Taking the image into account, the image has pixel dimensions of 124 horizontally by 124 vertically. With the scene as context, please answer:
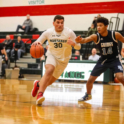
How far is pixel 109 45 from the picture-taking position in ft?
13.4

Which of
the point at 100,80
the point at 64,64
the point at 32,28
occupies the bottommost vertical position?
the point at 100,80

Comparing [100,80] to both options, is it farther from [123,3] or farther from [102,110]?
[123,3]

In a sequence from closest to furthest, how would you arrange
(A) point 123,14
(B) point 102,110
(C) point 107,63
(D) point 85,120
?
(D) point 85,120, (B) point 102,110, (C) point 107,63, (A) point 123,14

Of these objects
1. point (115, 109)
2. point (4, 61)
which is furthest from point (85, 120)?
point (4, 61)

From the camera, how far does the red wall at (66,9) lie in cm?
1242

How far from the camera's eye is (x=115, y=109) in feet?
12.0

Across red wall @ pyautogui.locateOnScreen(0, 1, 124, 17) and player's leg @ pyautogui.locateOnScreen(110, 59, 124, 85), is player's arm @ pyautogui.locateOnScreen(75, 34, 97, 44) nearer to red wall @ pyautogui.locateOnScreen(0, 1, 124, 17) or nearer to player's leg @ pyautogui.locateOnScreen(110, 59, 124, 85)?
player's leg @ pyautogui.locateOnScreen(110, 59, 124, 85)

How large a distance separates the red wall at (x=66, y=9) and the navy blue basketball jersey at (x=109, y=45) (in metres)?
8.78

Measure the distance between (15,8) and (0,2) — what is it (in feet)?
3.76

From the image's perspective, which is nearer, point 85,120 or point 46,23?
point 85,120

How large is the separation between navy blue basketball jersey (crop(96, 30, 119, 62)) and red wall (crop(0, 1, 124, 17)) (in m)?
8.78

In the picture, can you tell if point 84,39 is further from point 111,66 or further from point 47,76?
point 47,76

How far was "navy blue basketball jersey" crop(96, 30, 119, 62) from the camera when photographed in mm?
4074

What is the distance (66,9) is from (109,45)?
961 centimetres
